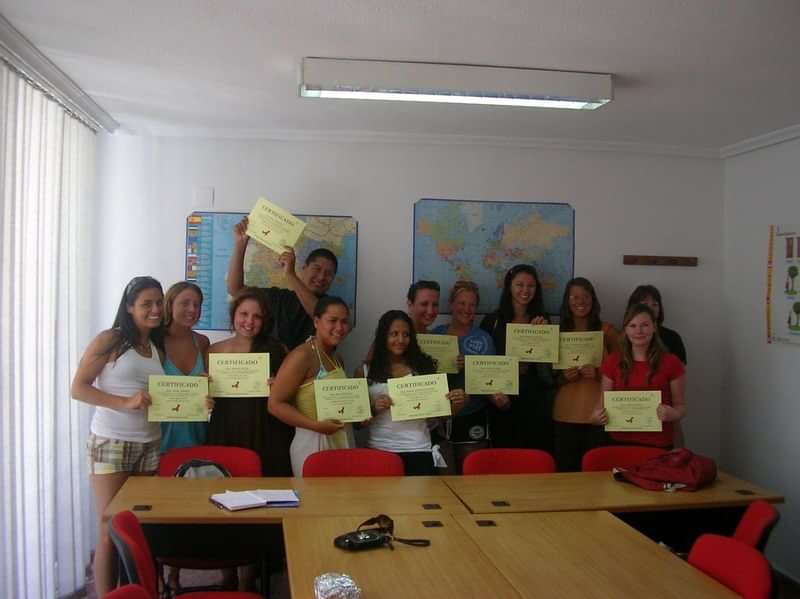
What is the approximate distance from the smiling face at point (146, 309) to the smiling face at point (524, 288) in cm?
228

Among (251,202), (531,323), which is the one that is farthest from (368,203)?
(531,323)

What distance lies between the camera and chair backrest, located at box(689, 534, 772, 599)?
7.04 ft

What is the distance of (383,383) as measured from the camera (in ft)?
12.4

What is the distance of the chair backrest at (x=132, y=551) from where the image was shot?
2234 mm

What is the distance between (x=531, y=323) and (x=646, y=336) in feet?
2.69

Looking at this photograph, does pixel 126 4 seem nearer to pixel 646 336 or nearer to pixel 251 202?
pixel 251 202

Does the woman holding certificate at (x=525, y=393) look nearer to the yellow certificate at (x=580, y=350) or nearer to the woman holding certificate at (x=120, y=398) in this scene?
the yellow certificate at (x=580, y=350)

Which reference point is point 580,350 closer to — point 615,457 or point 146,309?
point 615,457

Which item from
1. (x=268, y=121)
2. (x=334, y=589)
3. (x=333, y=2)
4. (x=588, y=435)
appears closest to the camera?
(x=334, y=589)

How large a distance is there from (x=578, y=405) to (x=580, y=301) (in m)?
0.69

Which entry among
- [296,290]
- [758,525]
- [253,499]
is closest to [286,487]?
[253,499]

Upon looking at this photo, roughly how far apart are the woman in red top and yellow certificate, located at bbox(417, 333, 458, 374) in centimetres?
90

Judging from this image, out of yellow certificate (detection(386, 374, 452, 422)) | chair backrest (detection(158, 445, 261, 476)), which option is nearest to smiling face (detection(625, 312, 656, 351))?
yellow certificate (detection(386, 374, 452, 422))

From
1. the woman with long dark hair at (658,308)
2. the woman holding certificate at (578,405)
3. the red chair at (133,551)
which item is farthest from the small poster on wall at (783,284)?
the red chair at (133,551)
